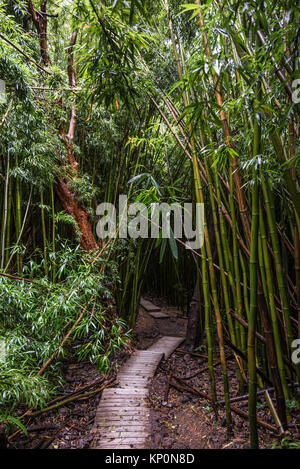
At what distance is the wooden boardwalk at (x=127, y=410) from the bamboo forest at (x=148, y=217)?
0.01m

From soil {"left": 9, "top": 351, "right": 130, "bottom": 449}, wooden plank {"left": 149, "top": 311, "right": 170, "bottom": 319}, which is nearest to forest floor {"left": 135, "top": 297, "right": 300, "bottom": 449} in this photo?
soil {"left": 9, "top": 351, "right": 130, "bottom": 449}

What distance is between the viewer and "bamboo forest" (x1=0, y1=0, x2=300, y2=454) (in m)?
1.42

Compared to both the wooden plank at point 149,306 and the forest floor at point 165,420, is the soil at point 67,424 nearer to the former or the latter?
the forest floor at point 165,420

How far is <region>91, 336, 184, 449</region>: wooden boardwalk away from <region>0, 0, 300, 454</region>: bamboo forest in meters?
0.01

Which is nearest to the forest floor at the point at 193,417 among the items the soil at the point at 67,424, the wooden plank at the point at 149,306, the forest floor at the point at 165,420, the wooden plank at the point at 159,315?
the forest floor at the point at 165,420

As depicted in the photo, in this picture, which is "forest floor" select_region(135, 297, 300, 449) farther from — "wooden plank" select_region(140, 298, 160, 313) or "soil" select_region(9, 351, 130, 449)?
"wooden plank" select_region(140, 298, 160, 313)

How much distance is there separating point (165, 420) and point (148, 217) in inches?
54.6

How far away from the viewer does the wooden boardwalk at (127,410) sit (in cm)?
175

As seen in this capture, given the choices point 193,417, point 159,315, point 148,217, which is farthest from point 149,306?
point 148,217

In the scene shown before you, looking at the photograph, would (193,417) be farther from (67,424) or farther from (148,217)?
(148,217)

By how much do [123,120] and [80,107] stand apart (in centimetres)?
52

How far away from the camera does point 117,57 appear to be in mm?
1492
